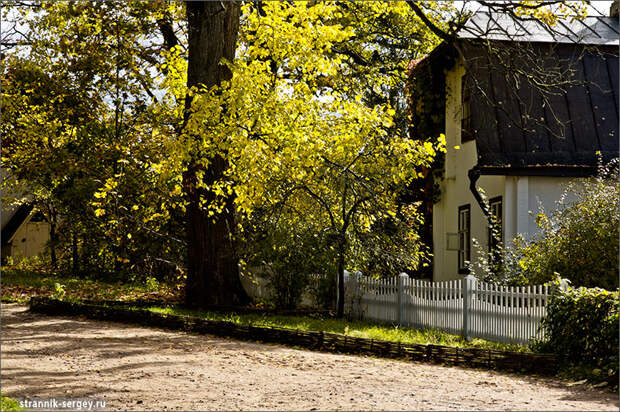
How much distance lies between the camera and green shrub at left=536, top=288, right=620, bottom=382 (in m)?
9.86

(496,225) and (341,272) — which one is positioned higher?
(496,225)

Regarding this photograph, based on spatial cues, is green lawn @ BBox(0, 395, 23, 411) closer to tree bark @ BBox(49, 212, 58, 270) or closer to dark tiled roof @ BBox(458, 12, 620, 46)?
dark tiled roof @ BBox(458, 12, 620, 46)

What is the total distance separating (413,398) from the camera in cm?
838

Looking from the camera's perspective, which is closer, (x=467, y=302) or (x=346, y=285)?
(x=467, y=302)

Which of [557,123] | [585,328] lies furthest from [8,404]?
[557,123]

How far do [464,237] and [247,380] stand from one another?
13145mm

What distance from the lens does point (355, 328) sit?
581 inches

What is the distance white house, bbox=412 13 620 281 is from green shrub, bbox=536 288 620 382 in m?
5.97

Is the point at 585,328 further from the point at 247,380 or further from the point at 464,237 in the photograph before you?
the point at 464,237

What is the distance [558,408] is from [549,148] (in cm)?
1152

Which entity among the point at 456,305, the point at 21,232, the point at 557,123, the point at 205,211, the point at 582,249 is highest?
the point at 557,123

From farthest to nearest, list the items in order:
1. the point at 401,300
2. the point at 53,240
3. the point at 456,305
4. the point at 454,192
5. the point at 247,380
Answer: the point at 53,240
the point at 454,192
the point at 401,300
the point at 456,305
the point at 247,380

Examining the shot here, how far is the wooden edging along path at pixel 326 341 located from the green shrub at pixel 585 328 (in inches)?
14.4

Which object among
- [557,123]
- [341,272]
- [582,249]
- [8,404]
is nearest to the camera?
[8,404]
